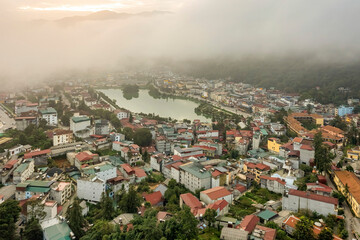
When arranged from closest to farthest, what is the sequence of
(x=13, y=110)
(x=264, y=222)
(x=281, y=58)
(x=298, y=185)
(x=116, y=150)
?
(x=264, y=222)
(x=298, y=185)
(x=116, y=150)
(x=13, y=110)
(x=281, y=58)

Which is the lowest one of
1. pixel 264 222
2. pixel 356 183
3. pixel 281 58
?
pixel 264 222

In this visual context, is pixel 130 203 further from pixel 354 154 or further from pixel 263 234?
pixel 354 154

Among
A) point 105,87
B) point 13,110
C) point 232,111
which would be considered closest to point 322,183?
point 232,111

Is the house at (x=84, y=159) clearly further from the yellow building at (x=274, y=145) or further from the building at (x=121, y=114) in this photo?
the yellow building at (x=274, y=145)

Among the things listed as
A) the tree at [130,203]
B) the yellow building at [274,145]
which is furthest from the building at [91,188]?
the yellow building at [274,145]

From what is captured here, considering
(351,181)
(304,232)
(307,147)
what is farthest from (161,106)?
(304,232)

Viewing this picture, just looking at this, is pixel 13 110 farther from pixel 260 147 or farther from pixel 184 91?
pixel 184 91
